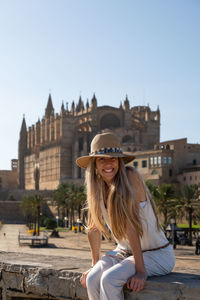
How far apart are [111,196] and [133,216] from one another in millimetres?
253

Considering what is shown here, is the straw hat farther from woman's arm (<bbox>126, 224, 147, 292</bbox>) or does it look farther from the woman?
woman's arm (<bbox>126, 224, 147, 292</bbox>)

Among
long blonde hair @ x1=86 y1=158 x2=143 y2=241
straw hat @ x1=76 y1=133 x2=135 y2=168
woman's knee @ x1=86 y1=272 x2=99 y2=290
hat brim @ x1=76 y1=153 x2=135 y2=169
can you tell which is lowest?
woman's knee @ x1=86 y1=272 x2=99 y2=290

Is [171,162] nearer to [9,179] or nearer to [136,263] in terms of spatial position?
[9,179]

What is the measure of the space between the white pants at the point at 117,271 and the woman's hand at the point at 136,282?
4cm

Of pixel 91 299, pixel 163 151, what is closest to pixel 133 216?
pixel 91 299

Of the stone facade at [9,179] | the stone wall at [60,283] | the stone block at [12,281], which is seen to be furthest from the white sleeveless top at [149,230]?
the stone facade at [9,179]

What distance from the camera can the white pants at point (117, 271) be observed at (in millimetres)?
3619

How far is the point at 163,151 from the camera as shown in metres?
63.4

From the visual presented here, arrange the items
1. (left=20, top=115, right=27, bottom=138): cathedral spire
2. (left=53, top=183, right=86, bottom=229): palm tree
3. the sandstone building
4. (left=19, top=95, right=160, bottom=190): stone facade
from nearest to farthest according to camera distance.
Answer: (left=53, top=183, right=86, bottom=229): palm tree
the sandstone building
(left=19, top=95, right=160, bottom=190): stone facade
(left=20, top=115, right=27, bottom=138): cathedral spire

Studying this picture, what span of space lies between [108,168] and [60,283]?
117 centimetres

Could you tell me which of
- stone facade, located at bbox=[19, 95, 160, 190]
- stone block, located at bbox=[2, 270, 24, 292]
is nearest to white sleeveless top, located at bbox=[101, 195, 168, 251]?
stone block, located at bbox=[2, 270, 24, 292]

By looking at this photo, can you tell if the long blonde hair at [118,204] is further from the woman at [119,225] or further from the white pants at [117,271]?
the white pants at [117,271]

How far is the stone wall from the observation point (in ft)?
11.8

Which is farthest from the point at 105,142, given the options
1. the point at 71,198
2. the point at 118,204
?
the point at 71,198
